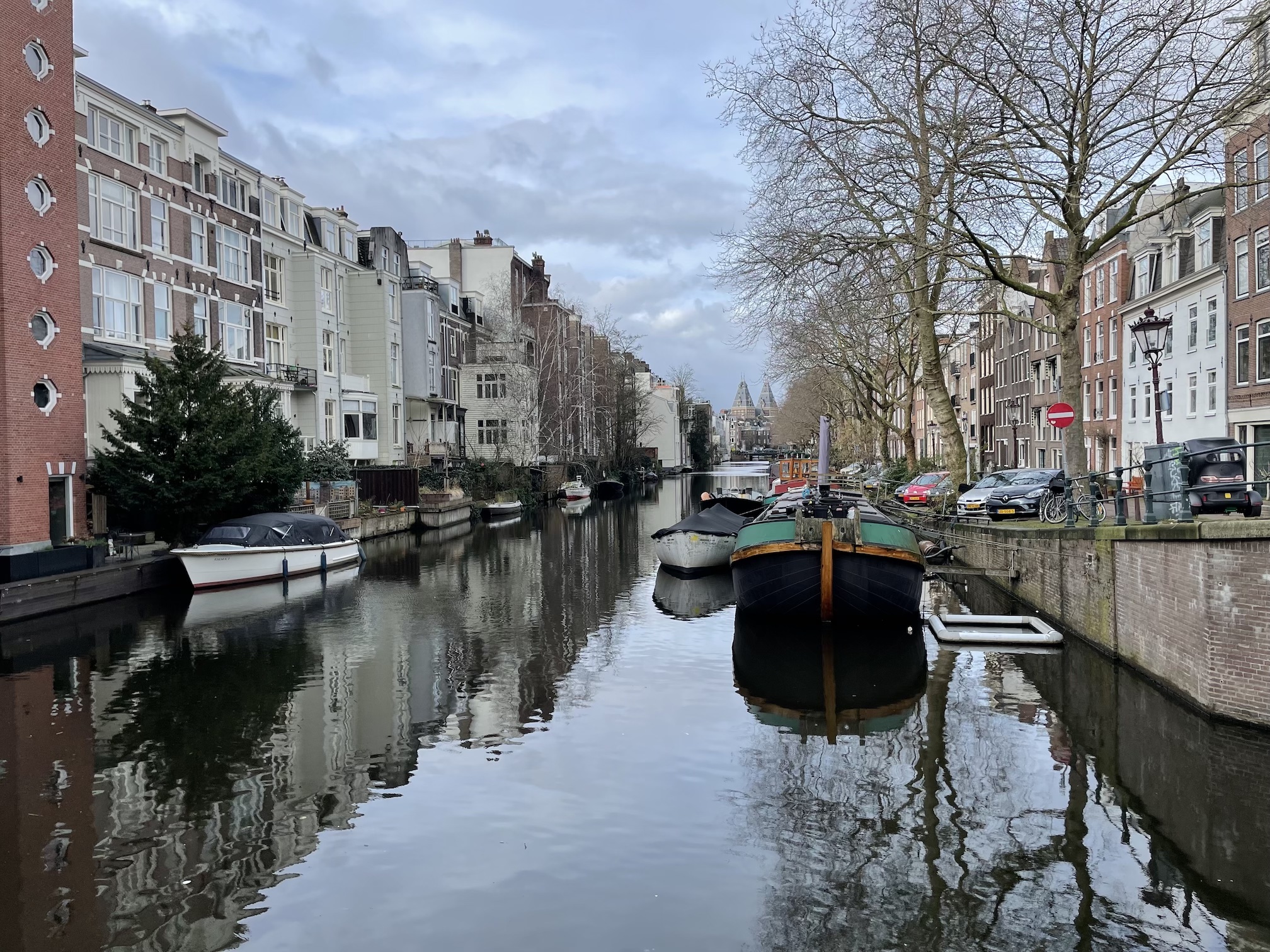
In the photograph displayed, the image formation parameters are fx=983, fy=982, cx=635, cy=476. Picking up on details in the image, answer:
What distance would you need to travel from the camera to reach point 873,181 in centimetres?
2064

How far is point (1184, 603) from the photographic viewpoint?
11.7 m

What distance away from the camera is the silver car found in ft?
88.1

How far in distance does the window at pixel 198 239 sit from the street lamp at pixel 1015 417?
47.0 m

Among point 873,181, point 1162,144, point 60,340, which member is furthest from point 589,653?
point 60,340

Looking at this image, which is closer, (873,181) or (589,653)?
(589,653)

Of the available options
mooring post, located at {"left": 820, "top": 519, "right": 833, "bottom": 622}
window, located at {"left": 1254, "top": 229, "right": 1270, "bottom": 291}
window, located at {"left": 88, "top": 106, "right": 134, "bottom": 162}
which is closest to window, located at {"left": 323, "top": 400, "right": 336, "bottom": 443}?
window, located at {"left": 88, "top": 106, "right": 134, "bottom": 162}

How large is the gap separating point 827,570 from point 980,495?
11.0 metres

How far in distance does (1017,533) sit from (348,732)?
46.7 feet

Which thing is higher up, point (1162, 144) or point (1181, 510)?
point (1162, 144)

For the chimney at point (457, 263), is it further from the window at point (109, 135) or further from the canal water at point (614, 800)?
the canal water at point (614, 800)

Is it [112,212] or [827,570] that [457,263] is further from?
[827,570]

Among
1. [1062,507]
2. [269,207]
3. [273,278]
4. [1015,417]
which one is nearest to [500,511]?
[273,278]

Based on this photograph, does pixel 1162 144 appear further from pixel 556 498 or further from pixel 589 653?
pixel 556 498

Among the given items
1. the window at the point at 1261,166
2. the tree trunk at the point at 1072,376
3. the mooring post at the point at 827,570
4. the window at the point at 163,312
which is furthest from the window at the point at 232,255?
the window at the point at 1261,166
